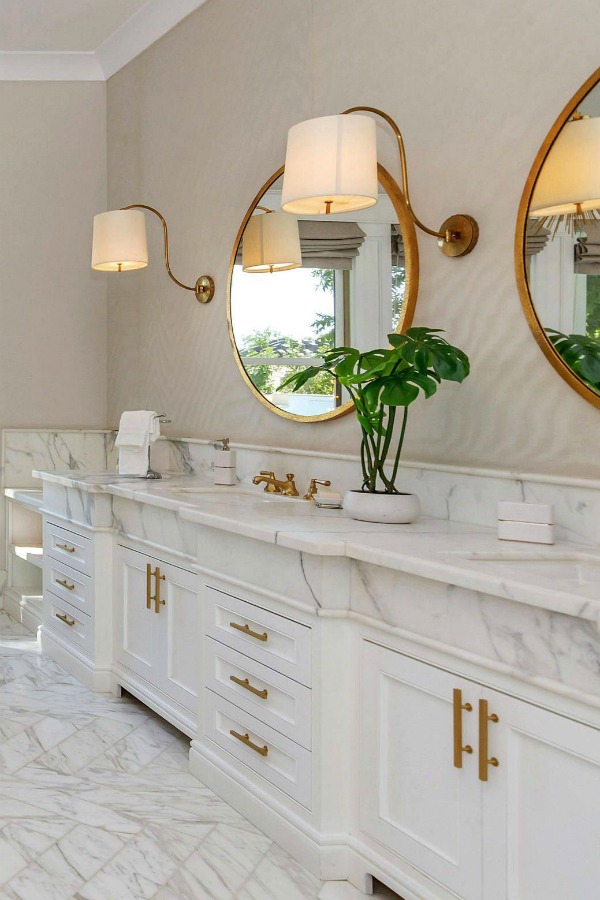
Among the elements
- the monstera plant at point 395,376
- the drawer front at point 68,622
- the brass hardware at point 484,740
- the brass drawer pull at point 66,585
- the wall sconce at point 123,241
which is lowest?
the drawer front at point 68,622

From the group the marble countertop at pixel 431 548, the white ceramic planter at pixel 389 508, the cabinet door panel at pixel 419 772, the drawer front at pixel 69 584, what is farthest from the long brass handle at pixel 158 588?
the cabinet door panel at pixel 419 772

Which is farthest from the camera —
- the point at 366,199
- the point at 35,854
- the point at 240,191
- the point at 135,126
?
the point at 135,126

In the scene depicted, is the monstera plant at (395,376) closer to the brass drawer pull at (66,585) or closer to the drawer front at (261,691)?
the drawer front at (261,691)

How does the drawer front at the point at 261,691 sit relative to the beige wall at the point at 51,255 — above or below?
below

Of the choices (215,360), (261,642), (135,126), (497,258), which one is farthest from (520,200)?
(135,126)

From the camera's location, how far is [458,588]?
1653 mm

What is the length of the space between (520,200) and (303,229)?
925 millimetres

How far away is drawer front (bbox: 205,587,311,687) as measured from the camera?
6.68 ft

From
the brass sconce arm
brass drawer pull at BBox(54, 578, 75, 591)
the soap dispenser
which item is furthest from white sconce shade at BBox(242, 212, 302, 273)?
brass drawer pull at BBox(54, 578, 75, 591)

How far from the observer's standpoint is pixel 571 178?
1.96 meters

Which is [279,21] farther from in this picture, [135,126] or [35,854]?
[35,854]

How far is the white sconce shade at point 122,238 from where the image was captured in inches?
144

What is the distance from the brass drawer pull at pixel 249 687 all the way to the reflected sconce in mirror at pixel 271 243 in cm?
139

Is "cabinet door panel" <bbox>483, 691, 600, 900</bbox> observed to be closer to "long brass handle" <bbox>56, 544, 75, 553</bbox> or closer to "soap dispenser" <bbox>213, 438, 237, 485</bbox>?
"soap dispenser" <bbox>213, 438, 237, 485</bbox>
